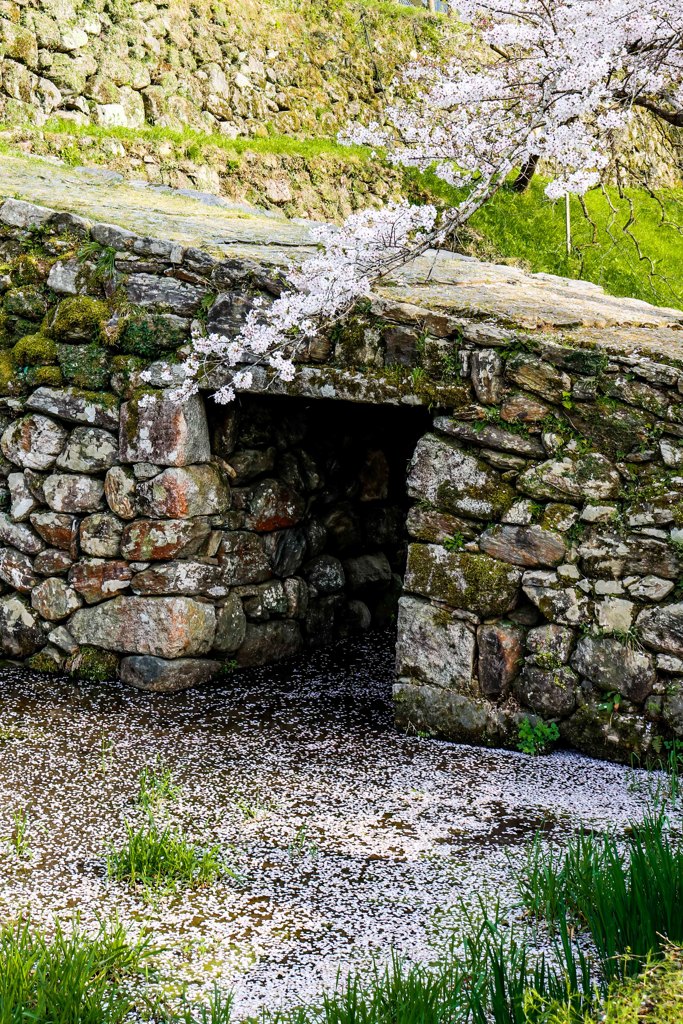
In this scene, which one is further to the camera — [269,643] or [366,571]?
[366,571]

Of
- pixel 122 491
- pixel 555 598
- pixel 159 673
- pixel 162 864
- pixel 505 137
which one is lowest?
pixel 162 864

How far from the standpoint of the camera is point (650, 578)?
390 centimetres

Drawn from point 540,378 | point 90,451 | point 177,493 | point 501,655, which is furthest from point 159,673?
point 540,378

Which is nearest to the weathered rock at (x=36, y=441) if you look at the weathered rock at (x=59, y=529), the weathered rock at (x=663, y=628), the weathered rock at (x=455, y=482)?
the weathered rock at (x=59, y=529)

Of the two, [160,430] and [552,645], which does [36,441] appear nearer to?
[160,430]

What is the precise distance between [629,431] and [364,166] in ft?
22.6

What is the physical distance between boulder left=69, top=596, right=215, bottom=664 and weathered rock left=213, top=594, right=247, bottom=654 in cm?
6

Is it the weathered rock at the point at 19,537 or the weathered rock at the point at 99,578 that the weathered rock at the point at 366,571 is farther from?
the weathered rock at the point at 19,537

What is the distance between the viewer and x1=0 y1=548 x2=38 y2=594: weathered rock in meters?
4.89

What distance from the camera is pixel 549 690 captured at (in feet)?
13.3

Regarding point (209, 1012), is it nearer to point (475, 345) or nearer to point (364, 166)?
point (475, 345)

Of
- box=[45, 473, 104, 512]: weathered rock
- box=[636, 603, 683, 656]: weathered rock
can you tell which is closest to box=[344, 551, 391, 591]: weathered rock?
box=[45, 473, 104, 512]: weathered rock

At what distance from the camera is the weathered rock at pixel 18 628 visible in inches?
194

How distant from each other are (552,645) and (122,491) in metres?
2.16
